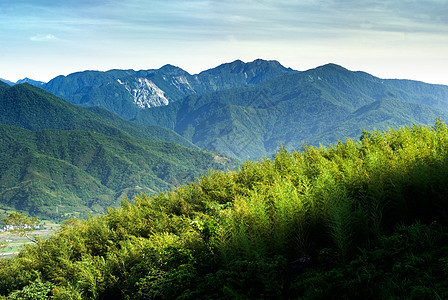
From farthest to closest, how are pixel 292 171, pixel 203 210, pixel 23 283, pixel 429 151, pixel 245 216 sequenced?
pixel 203 210 → pixel 23 283 → pixel 292 171 → pixel 245 216 → pixel 429 151

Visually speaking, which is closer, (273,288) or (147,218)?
(273,288)

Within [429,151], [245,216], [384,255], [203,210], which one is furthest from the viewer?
[203,210]

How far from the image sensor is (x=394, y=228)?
10492 millimetres

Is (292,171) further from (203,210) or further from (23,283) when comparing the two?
(23,283)

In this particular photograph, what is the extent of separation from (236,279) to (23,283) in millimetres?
16293

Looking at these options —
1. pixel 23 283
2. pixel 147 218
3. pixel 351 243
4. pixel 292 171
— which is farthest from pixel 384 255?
pixel 23 283

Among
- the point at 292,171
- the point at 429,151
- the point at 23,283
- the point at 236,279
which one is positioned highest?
the point at 429,151

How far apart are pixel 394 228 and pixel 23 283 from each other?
801 inches

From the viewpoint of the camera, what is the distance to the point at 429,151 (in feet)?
37.7

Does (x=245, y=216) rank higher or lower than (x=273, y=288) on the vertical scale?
higher

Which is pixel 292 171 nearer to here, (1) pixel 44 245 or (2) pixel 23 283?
(2) pixel 23 283

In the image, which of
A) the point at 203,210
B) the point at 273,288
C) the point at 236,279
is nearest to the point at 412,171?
the point at 273,288

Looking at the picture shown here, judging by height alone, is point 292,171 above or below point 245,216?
above

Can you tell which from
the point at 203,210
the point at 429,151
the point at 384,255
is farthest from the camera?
the point at 203,210
